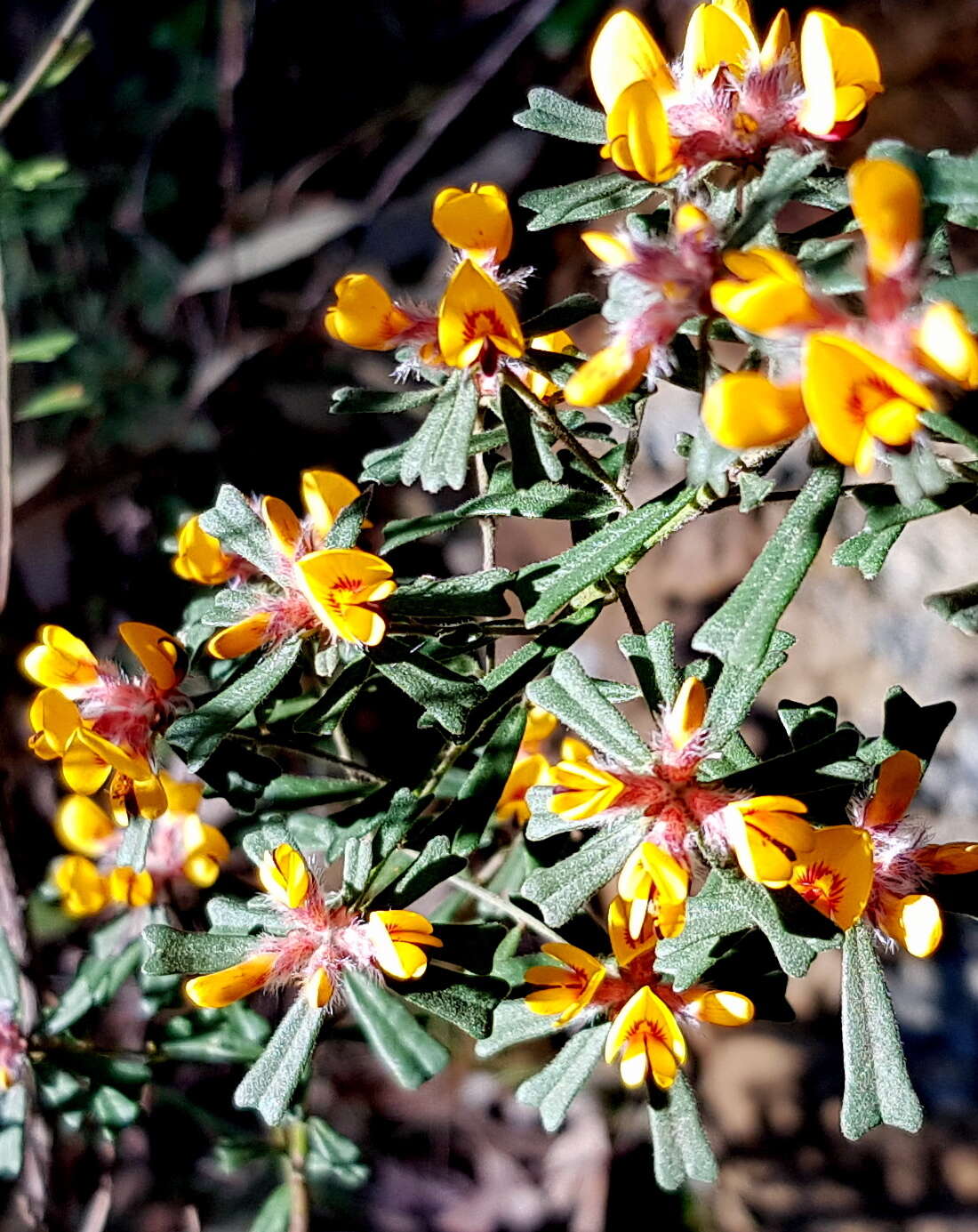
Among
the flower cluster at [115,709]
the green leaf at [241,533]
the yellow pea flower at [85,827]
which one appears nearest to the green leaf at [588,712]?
the green leaf at [241,533]

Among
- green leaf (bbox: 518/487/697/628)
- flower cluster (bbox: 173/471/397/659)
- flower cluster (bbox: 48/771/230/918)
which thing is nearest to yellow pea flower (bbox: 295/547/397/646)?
flower cluster (bbox: 173/471/397/659)

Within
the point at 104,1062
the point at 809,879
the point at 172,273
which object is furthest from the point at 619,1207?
the point at 172,273

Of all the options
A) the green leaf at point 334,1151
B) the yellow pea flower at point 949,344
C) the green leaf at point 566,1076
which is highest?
the yellow pea flower at point 949,344

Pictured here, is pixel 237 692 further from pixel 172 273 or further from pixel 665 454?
pixel 172 273

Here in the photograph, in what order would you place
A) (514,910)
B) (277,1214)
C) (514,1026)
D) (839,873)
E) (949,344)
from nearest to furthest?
(949,344) → (839,873) → (514,1026) → (514,910) → (277,1214)

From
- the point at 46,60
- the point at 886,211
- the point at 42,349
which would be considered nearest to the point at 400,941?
the point at 886,211

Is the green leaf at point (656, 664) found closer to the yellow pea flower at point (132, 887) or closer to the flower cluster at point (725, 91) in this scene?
the flower cluster at point (725, 91)

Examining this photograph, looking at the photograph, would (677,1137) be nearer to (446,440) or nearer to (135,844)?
(135,844)
